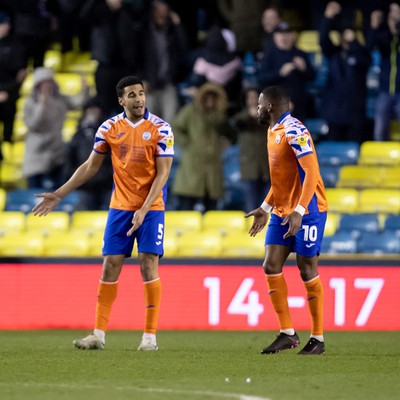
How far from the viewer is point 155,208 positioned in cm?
952

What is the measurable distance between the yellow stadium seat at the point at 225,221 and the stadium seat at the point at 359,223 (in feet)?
3.65

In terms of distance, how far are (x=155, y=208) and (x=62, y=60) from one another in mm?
9187

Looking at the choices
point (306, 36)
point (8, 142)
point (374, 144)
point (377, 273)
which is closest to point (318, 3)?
point (306, 36)

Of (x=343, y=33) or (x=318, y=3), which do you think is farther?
(x=318, y=3)

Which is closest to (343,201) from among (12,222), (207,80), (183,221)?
(183,221)

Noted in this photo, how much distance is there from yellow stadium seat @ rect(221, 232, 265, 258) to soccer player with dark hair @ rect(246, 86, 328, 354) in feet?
13.4

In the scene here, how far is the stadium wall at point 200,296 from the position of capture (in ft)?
41.8

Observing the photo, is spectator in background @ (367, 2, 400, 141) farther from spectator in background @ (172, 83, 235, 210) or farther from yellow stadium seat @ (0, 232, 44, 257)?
A: yellow stadium seat @ (0, 232, 44, 257)

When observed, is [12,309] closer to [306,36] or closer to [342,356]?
[342,356]

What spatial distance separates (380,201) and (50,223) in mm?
3815

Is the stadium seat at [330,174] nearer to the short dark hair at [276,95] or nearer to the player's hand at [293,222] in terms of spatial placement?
the short dark hair at [276,95]

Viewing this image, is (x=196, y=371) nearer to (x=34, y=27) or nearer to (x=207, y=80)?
(x=207, y=80)

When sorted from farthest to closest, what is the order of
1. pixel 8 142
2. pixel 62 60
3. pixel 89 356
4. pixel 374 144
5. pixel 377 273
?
1. pixel 62 60
2. pixel 8 142
3. pixel 374 144
4. pixel 377 273
5. pixel 89 356

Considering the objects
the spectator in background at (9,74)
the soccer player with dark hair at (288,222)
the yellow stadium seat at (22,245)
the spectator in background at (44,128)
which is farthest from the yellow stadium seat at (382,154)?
→ the soccer player with dark hair at (288,222)
